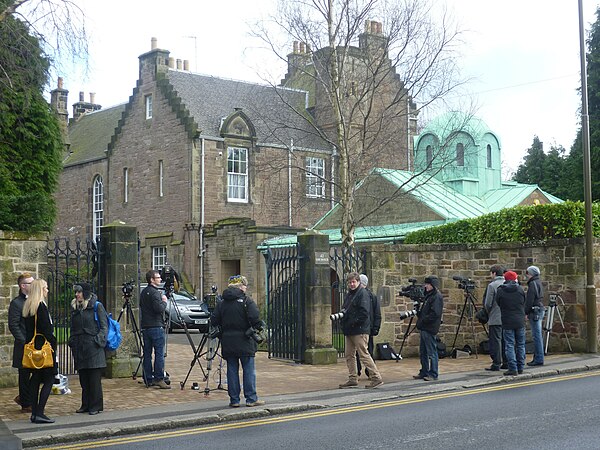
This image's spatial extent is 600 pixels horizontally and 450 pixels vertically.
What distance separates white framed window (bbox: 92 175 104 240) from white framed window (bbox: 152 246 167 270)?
525 centimetres

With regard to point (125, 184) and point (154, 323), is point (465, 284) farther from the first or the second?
point (125, 184)

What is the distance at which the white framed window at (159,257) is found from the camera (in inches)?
1544

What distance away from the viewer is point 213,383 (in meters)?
14.4

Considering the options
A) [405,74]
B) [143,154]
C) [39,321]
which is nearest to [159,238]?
[143,154]

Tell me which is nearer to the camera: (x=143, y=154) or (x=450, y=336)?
(x=450, y=336)

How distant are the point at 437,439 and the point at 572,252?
1096 cm

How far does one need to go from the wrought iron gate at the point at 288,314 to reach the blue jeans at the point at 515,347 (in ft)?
14.4

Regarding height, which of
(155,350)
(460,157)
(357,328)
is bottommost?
(155,350)

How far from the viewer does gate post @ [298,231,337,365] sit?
56.7ft

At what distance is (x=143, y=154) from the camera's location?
1617 inches

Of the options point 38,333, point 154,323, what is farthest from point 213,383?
point 38,333

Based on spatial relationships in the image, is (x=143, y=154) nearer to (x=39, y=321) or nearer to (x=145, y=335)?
(x=145, y=335)

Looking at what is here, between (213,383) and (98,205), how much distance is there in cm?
3147

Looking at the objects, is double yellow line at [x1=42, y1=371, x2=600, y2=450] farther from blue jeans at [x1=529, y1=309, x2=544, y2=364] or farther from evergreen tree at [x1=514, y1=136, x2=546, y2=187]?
evergreen tree at [x1=514, y1=136, x2=546, y2=187]
